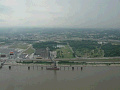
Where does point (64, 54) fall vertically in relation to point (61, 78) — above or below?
above

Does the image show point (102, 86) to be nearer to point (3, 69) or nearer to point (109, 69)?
point (109, 69)

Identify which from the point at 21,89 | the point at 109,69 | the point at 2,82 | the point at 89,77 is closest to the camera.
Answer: the point at 21,89

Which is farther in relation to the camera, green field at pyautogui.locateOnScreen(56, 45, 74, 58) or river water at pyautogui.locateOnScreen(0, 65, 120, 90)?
green field at pyautogui.locateOnScreen(56, 45, 74, 58)

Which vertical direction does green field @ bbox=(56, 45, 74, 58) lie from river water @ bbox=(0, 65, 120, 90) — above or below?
above

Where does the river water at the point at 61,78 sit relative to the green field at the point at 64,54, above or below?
below

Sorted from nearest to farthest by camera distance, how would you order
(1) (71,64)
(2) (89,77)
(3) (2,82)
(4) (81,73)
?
(3) (2,82) < (2) (89,77) < (4) (81,73) < (1) (71,64)

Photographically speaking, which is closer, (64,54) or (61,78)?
(61,78)

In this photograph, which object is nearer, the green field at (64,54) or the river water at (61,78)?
the river water at (61,78)

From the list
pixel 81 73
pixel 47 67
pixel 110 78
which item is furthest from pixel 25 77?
pixel 110 78
